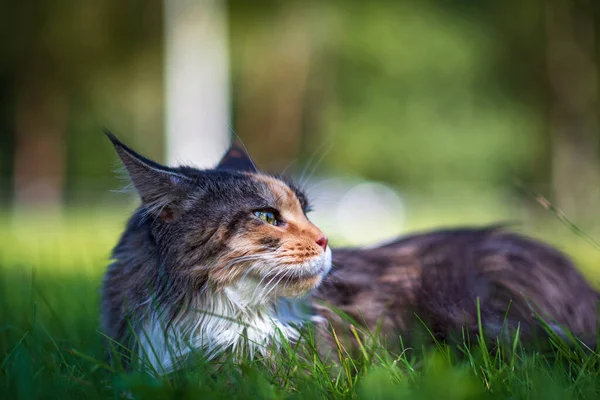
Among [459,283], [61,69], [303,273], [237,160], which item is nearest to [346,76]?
[61,69]

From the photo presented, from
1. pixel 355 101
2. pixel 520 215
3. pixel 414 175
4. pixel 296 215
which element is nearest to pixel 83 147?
pixel 355 101

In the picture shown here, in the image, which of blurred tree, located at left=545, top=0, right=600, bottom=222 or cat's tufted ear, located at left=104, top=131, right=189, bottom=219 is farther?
blurred tree, located at left=545, top=0, right=600, bottom=222

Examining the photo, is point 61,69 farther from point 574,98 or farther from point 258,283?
point 258,283

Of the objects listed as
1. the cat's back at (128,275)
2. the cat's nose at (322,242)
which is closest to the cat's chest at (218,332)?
the cat's back at (128,275)

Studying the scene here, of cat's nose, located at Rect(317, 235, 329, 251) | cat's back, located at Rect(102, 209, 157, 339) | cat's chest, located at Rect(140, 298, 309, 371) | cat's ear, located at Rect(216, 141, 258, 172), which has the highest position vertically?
cat's ear, located at Rect(216, 141, 258, 172)

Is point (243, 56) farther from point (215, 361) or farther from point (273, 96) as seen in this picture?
point (215, 361)

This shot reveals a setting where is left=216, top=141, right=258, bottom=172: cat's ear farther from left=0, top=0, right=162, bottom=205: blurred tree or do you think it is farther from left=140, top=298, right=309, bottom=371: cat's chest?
left=0, top=0, right=162, bottom=205: blurred tree

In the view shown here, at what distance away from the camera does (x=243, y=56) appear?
24234 mm

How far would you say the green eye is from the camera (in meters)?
2.61

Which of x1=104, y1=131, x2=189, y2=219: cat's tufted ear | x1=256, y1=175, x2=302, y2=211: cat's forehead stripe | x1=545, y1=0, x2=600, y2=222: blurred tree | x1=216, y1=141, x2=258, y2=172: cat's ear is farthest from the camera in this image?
x1=545, y1=0, x2=600, y2=222: blurred tree

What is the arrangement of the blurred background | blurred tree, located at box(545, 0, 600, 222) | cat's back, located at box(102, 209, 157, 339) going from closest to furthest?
cat's back, located at box(102, 209, 157, 339) → blurred tree, located at box(545, 0, 600, 222) → the blurred background

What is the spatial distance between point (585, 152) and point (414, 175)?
10740 mm

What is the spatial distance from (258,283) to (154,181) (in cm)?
54

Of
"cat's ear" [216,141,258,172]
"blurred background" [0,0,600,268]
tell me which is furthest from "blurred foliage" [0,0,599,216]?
"cat's ear" [216,141,258,172]
